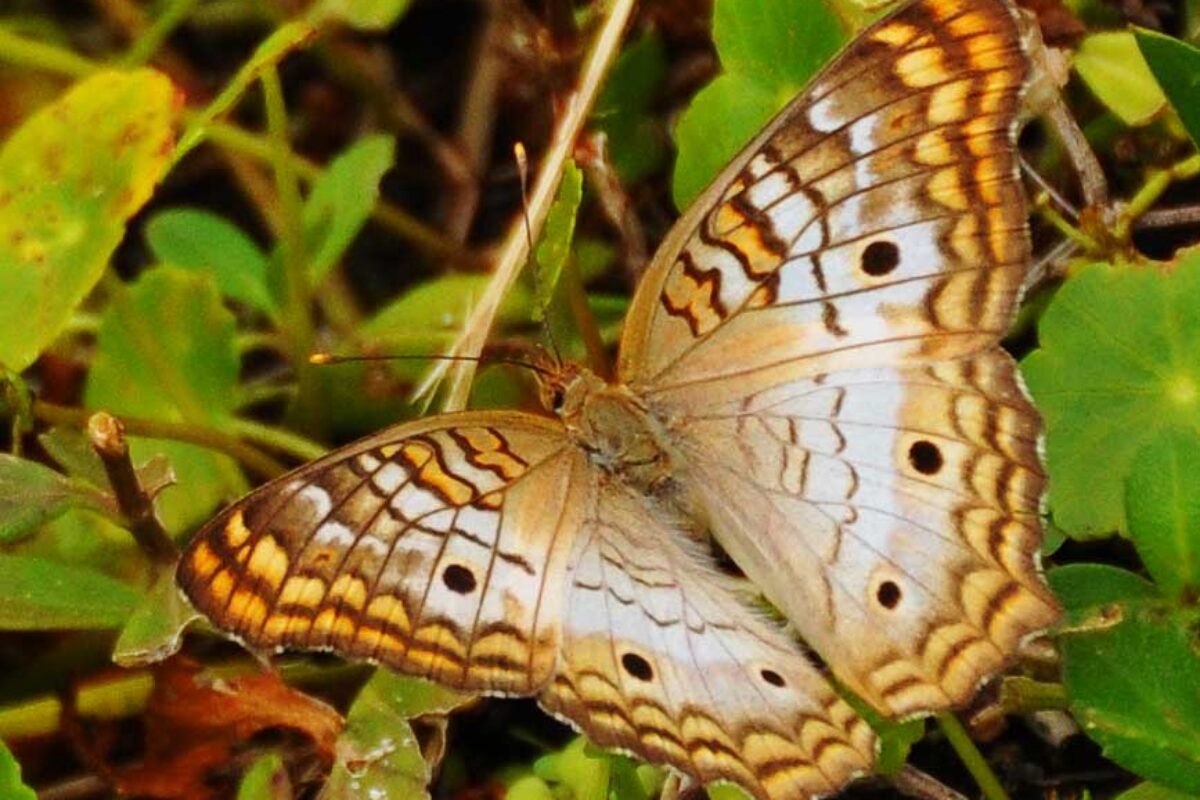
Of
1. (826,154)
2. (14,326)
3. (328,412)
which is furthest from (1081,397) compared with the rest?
(14,326)

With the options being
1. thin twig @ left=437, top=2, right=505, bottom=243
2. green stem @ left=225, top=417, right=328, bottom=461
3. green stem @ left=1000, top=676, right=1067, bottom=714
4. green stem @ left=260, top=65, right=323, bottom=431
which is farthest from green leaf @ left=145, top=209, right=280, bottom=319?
green stem @ left=1000, top=676, right=1067, bottom=714

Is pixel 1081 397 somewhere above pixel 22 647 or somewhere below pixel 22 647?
above

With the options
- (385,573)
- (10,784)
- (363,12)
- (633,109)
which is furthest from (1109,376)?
(363,12)

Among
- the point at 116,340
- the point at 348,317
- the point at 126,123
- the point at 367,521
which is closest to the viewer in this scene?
the point at 367,521

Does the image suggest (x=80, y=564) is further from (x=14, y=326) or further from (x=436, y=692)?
(x=436, y=692)

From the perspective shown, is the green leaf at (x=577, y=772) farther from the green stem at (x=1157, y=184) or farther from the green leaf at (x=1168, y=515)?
the green stem at (x=1157, y=184)

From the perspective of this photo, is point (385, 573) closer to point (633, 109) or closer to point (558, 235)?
point (558, 235)

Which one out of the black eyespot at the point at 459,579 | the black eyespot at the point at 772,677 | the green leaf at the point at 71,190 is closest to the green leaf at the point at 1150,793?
the black eyespot at the point at 772,677

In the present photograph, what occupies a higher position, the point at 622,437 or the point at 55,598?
the point at 622,437
